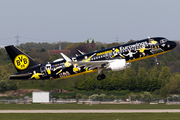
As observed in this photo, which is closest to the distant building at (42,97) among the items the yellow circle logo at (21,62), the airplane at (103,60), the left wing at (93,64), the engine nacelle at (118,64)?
the yellow circle logo at (21,62)

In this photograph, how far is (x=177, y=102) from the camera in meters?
102

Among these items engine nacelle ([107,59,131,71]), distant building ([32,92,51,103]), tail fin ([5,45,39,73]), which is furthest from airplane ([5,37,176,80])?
distant building ([32,92,51,103])

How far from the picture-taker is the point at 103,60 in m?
53.3

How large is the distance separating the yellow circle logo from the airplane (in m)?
1.08

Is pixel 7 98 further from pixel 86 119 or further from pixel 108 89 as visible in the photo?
pixel 86 119

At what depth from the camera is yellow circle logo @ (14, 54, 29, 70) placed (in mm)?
58031

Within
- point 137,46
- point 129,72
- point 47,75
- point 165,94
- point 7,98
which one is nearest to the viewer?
point 137,46

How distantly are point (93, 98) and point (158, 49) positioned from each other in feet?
180

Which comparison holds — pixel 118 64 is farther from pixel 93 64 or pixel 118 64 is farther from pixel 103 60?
pixel 93 64

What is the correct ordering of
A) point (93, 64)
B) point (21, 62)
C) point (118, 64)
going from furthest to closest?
point (21, 62) < point (93, 64) < point (118, 64)

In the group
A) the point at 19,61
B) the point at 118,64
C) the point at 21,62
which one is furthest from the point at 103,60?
Result: the point at 19,61

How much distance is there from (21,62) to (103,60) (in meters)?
14.3

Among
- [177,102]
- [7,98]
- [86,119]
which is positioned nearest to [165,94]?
[177,102]

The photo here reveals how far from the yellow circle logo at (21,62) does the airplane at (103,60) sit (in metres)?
1.08
